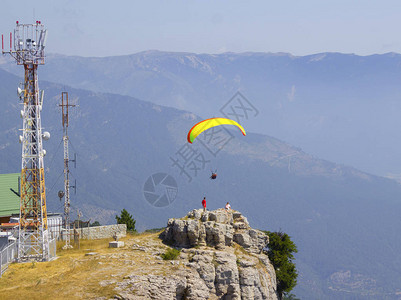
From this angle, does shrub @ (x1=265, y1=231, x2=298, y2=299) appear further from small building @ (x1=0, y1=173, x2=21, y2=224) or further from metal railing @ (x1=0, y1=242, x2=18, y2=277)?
small building @ (x1=0, y1=173, x2=21, y2=224)

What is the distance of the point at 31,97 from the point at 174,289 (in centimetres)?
2501

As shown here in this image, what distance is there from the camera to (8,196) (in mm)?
88312

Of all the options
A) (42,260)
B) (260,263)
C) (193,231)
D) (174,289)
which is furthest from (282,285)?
(42,260)

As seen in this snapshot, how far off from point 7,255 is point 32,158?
1006 cm

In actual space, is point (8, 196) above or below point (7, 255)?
above

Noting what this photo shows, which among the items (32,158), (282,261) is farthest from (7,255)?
(282,261)

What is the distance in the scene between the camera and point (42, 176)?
201 feet

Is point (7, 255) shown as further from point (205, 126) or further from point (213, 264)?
point (205, 126)

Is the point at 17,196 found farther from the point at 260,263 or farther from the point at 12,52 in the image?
the point at 260,263

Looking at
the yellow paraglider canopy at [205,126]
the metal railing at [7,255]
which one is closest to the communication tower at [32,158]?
the metal railing at [7,255]

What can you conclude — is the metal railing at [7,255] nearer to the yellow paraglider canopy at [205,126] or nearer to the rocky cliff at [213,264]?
the rocky cliff at [213,264]

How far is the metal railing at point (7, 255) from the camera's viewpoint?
55525mm

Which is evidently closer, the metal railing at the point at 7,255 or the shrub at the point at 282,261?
the metal railing at the point at 7,255

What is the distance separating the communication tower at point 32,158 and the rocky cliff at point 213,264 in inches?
529
